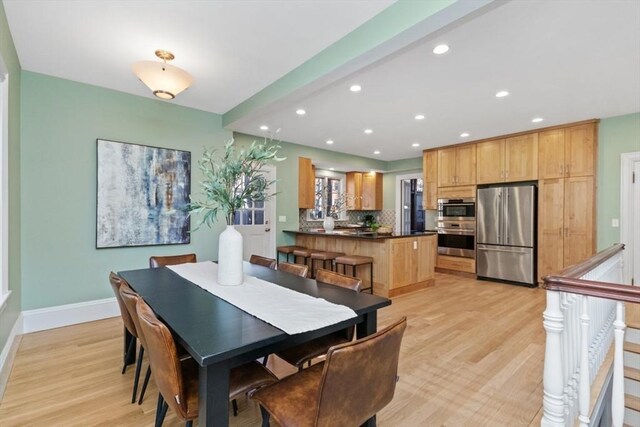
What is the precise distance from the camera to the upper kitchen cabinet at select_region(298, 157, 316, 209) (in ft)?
20.5

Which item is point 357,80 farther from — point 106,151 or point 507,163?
point 507,163

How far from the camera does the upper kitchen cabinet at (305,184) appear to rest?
626 cm

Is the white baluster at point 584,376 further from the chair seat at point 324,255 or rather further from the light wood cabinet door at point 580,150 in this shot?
the light wood cabinet door at point 580,150

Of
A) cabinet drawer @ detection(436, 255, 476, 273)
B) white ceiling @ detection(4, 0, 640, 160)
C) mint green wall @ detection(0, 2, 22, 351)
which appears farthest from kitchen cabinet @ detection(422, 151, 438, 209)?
mint green wall @ detection(0, 2, 22, 351)

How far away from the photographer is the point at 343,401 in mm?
1117

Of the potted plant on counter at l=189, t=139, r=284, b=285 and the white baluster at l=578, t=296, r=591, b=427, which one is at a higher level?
the potted plant on counter at l=189, t=139, r=284, b=285

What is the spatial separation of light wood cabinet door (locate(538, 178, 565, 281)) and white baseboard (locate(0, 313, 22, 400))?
6.37 meters

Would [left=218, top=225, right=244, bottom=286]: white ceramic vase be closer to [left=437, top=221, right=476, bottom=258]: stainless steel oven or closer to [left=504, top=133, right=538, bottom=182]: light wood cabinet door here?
[left=437, top=221, right=476, bottom=258]: stainless steel oven

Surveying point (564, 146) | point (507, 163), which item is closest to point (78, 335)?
point (507, 163)

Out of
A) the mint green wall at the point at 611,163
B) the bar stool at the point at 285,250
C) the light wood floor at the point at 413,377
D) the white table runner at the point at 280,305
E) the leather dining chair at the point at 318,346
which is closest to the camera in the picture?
the white table runner at the point at 280,305

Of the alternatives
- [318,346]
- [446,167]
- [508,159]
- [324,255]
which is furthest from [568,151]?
[318,346]

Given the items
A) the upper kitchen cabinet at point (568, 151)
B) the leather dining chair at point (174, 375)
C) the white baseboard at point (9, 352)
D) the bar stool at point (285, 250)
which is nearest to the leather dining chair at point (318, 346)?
the leather dining chair at point (174, 375)

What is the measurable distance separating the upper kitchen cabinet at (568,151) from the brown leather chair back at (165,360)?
5856 mm

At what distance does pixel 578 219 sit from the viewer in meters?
4.71
